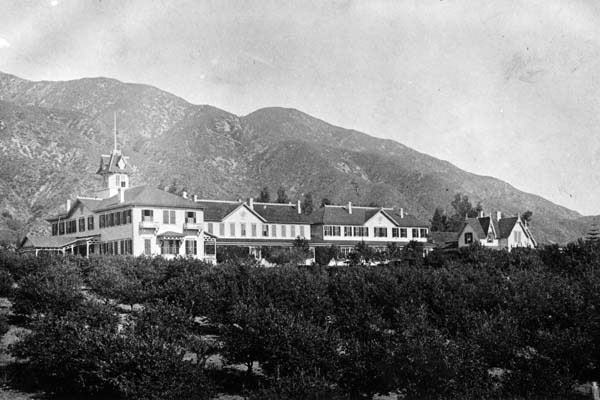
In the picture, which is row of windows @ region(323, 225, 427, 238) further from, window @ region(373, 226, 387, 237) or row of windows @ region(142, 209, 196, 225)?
row of windows @ region(142, 209, 196, 225)

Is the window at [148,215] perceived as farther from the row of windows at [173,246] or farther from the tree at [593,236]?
the tree at [593,236]

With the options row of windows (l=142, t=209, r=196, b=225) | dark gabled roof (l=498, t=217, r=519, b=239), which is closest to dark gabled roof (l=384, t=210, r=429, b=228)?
dark gabled roof (l=498, t=217, r=519, b=239)

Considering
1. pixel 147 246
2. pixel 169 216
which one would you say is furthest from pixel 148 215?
pixel 147 246

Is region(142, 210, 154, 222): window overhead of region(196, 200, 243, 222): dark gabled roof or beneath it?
beneath

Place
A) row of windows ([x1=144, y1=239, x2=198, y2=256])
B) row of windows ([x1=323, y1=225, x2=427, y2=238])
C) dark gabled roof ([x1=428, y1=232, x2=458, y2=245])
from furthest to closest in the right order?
dark gabled roof ([x1=428, y1=232, x2=458, y2=245])
row of windows ([x1=323, y1=225, x2=427, y2=238])
row of windows ([x1=144, y1=239, x2=198, y2=256])

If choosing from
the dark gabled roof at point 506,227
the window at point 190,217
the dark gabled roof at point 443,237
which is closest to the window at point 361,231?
the dark gabled roof at point 443,237

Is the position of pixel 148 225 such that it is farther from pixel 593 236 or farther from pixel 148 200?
pixel 593 236

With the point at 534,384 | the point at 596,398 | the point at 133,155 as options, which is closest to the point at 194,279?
the point at 534,384
